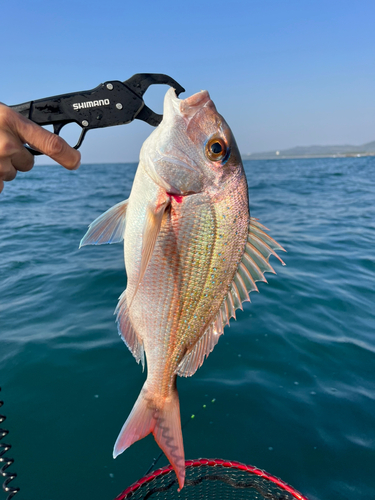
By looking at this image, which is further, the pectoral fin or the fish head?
the fish head

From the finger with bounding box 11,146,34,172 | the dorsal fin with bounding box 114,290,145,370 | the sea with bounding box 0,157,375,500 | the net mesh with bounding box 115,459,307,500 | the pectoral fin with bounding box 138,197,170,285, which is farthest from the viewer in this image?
the sea with bounding box 0,157,375,500

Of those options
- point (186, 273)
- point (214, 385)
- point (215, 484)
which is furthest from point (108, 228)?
point (214, 385)

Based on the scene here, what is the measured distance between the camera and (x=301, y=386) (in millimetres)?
3816

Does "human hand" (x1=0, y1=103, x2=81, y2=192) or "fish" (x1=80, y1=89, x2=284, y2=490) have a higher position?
"human hand" (x1=0, y1=103, x2=81, y2=192)

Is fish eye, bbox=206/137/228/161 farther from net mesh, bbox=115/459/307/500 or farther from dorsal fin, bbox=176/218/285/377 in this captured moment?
net mesh, bbox=115/459/307/500

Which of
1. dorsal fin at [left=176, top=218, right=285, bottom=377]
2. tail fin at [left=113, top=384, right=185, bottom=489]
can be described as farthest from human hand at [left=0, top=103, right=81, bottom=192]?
tail fin at [left=113, top=384, right=185, bottom=489]

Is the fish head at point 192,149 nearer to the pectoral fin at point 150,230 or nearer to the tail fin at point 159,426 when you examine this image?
the pectoral fin at point 150,230

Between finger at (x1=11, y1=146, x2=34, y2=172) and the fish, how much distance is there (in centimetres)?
Result: 52

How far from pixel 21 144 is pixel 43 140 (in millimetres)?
92

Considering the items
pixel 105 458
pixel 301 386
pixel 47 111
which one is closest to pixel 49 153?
pixel 47 111

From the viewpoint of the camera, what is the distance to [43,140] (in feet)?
4.43

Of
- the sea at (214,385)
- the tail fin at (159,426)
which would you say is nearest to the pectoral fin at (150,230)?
the tail fin at (159,426)

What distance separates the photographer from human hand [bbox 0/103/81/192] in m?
1.26

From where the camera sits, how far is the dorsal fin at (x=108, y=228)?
6.22 feet
